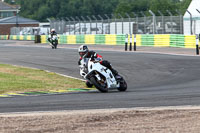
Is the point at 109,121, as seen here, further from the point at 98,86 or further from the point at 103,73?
the point at 103,73

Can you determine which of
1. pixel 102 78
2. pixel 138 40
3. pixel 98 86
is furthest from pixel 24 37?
pixel 98 86

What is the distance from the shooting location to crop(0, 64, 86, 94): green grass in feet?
49.8

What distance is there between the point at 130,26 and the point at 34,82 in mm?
29695

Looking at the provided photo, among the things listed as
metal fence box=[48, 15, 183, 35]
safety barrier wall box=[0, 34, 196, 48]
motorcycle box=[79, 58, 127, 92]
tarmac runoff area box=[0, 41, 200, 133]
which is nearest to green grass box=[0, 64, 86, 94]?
motorcycle box=[79, 58, 127, 92]

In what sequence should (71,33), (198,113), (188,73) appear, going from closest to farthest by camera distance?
(198,113)
(188,73)
(71,33)

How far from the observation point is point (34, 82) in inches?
655

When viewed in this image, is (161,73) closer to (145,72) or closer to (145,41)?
(145,72)

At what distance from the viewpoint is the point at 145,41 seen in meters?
41.0

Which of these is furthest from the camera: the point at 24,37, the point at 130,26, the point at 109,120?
the point at 24,37

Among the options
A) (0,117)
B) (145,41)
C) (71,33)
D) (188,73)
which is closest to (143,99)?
(0,117)

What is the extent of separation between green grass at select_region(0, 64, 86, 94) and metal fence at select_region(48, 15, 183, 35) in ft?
72.6

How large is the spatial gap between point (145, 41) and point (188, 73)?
2156 cm

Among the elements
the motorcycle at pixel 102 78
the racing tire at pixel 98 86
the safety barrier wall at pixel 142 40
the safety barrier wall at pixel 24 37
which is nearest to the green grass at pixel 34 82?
the motorcycle at pixel 102 78

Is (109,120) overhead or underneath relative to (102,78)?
underneath
